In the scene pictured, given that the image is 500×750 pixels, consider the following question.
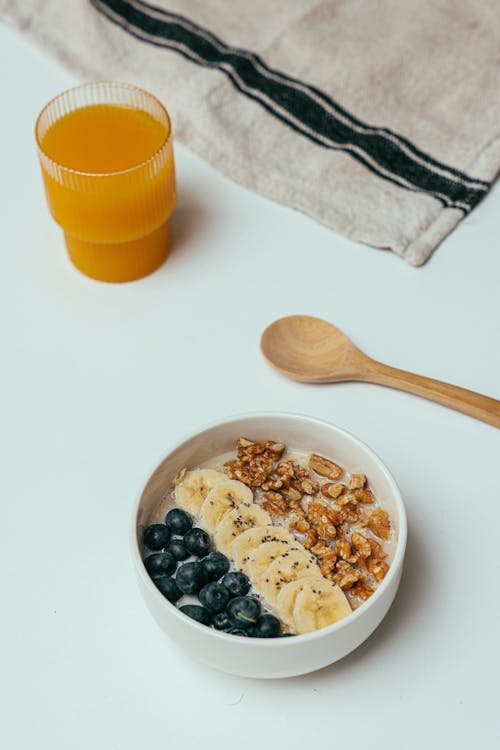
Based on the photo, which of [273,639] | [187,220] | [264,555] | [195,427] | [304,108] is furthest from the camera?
[304,108]

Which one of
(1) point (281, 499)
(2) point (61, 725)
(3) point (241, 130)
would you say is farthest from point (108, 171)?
(2) point (61, 725)

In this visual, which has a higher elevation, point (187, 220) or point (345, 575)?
point (345, 575)

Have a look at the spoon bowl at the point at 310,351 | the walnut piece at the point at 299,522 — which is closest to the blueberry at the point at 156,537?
the walnut piece at the point at 299,522

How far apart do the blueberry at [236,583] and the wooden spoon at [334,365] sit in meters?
0.29

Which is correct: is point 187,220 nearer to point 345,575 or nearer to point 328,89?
point 328,89

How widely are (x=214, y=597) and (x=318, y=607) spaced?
0.09 m

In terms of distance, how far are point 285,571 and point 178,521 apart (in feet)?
0.37

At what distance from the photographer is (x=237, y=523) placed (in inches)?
35.1

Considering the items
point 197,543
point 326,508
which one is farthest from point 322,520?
point 197,543

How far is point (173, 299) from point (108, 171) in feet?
0.58

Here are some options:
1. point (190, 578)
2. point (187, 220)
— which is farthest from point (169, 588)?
point (187, 220)

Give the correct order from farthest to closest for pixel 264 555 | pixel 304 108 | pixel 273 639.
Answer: pixel 304 108 < pixel 264 555 < pixel 273 639

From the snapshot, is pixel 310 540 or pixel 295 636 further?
pixel 310 540

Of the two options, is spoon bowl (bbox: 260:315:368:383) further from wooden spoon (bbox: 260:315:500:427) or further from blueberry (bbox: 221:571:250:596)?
blueberry (bbox: 221:571:250:596)
